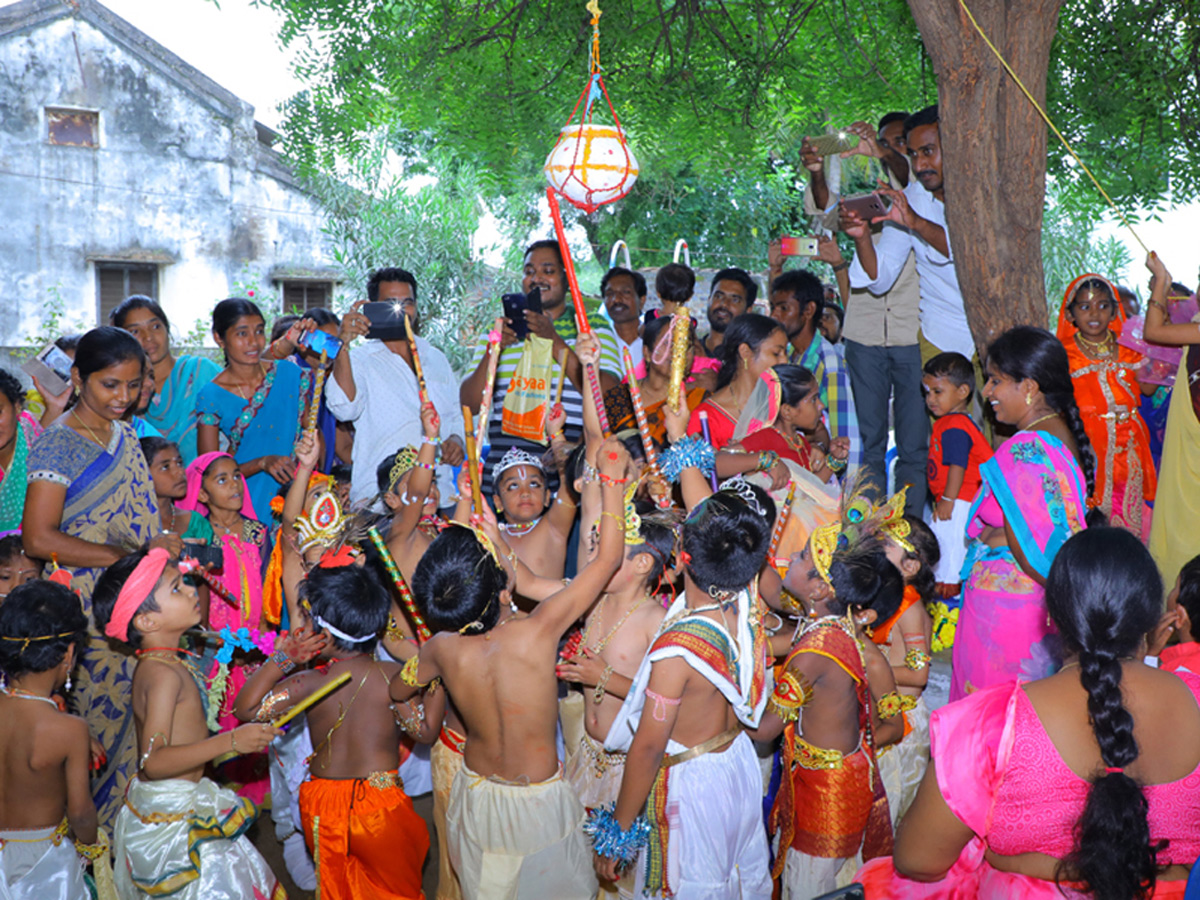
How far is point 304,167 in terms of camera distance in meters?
7.79

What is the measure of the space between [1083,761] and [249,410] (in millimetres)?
3904

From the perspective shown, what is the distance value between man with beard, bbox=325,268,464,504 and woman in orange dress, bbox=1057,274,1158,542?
292 centimetres

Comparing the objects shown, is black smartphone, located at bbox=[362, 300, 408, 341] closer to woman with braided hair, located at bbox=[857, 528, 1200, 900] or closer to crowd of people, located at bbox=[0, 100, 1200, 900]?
crowd of people, located at bbox=[0, 100, 1200, 900]

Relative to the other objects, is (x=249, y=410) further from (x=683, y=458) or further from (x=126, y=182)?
(x=126, y=182)

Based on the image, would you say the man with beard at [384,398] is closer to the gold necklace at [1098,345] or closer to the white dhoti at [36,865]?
the white dhoti at [36,865]

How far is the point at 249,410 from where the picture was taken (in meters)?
4.71

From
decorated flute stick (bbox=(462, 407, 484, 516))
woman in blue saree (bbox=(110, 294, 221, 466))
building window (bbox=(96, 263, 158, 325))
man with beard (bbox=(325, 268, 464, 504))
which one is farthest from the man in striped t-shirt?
building window (bbox=(96, 263, 158, 325))

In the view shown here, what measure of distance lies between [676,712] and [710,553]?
42 cm

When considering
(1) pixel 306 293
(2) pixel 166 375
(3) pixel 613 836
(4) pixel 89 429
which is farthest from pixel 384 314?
(1) pixel 306 293

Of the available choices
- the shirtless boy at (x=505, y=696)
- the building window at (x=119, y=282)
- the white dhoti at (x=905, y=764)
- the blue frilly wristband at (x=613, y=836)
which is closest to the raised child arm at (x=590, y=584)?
the shirtless boy at (x=505, y=696)

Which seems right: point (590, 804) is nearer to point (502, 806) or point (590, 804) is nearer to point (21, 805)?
point (502, 806)

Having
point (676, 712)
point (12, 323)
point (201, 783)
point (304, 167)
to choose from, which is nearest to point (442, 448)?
point (201, 783)

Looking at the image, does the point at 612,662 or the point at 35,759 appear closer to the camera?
the point at 35,759

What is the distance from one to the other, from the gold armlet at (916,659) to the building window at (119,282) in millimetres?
11695
